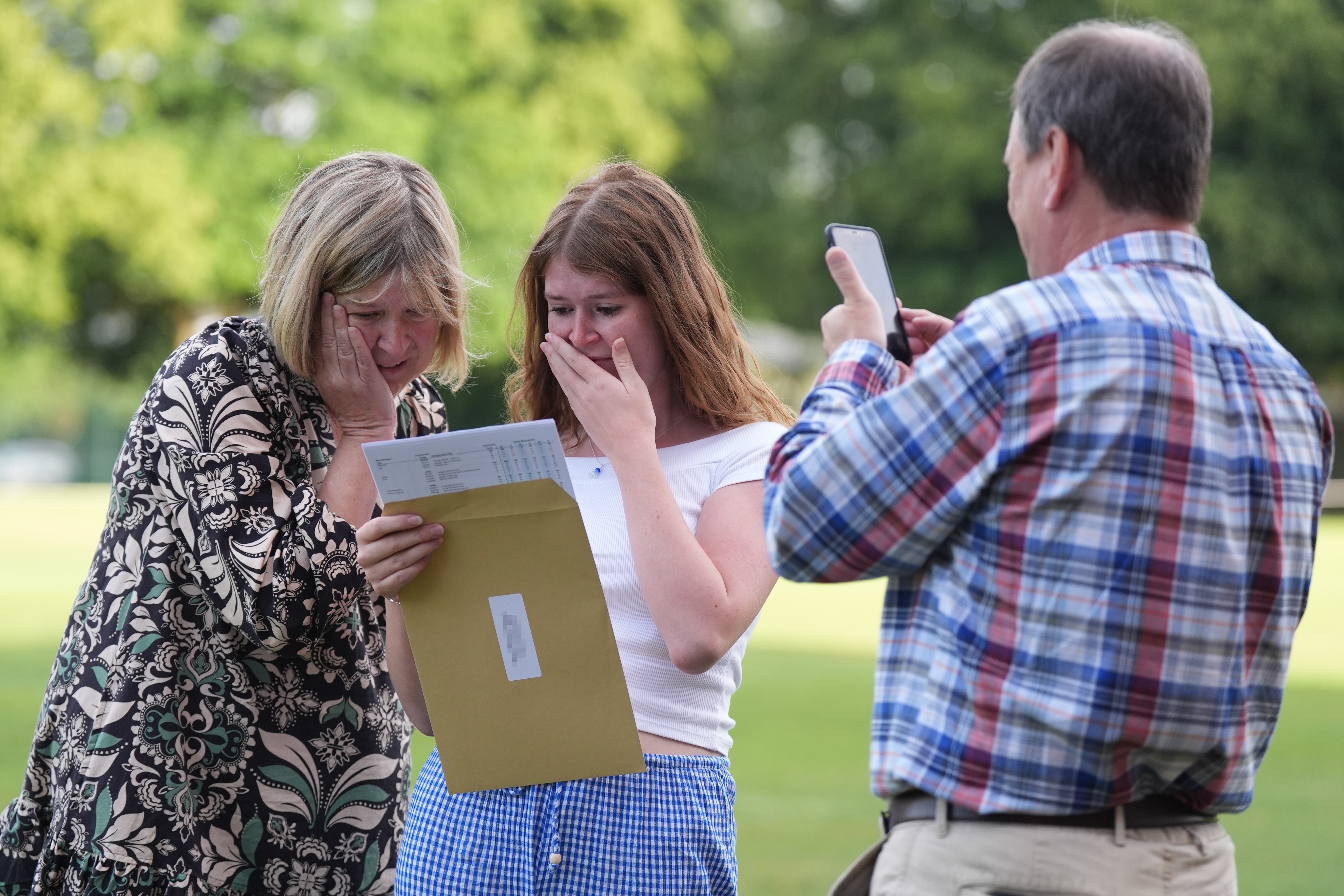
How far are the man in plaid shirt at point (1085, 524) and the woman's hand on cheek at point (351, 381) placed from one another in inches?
46.5

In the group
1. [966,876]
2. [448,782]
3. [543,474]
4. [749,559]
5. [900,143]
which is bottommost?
[966,876]

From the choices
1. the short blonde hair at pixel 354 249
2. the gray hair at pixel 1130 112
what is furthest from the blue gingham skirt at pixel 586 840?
the gray hair at pixel 1130 112

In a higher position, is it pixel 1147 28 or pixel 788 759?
pixel 1147 28

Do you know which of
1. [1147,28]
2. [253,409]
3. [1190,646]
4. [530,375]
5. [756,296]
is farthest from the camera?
[756,296]

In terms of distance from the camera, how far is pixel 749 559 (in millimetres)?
2561

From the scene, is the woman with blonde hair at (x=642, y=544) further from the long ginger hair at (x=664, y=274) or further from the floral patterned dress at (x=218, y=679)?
the floral patterned dress at (x=218, y=679)

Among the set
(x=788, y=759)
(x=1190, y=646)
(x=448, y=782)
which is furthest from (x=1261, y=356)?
(x=788, y=759)

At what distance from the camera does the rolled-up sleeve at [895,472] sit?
1.88 metres

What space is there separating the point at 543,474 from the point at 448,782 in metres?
0.58

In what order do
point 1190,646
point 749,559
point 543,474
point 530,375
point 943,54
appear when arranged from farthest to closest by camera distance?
point 943,54
point 530,375
point 749,559
point 543,474
point 1190,646

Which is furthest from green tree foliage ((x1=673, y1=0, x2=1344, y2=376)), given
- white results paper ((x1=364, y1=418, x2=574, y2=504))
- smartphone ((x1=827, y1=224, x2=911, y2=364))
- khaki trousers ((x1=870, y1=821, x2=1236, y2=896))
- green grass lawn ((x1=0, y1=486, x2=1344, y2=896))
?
khaki trousers ((x1=870, y1=821, x2=1236, y2=896))

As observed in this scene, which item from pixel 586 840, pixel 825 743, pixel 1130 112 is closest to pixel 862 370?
pixel 1130 112

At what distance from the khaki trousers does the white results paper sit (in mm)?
843

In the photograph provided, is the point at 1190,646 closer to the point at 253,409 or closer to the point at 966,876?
the point at 966,876
